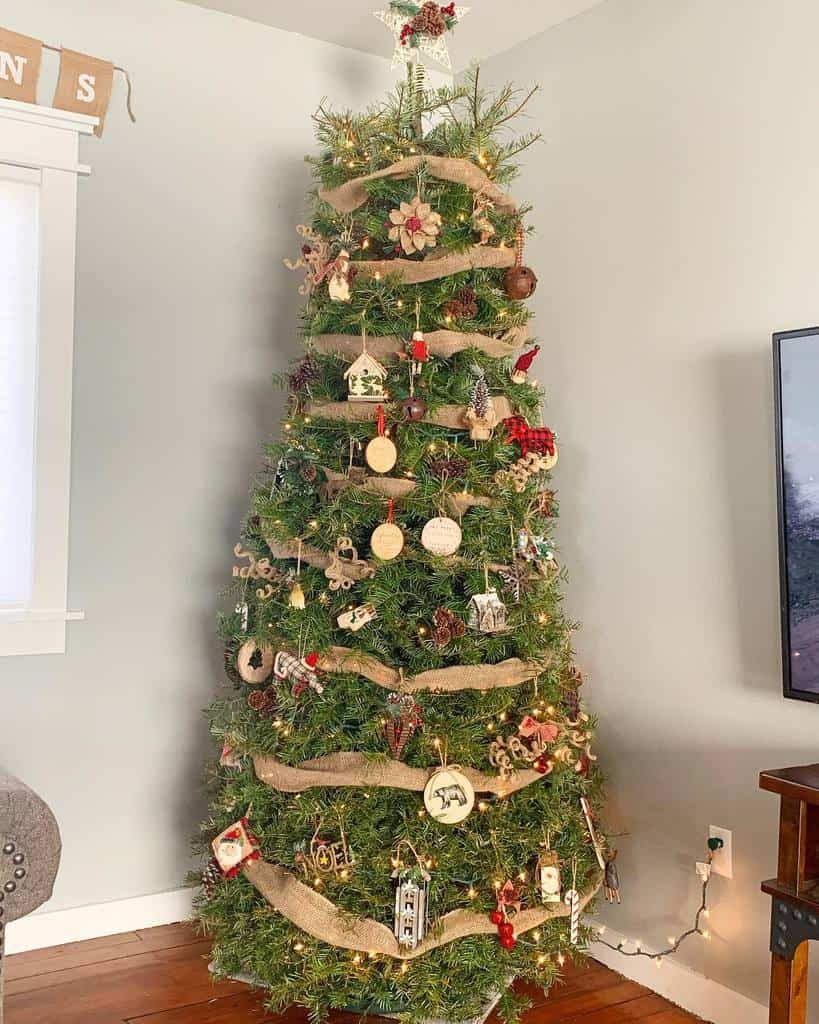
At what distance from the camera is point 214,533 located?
9.69 feet

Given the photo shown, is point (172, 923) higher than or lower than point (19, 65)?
lower

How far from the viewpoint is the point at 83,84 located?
8.71 feet

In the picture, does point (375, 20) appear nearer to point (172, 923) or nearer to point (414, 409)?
point (414, 409)

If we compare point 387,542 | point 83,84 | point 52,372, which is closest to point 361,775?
point 387,542

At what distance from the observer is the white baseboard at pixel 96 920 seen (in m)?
2.63

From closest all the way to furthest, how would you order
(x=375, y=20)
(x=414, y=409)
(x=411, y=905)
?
(x=411, y=905) → (x=414, y=409) → (x=375, y=20)

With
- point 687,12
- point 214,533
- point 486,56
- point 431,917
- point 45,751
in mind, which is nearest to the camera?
point 431,917

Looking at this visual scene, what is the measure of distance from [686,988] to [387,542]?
1274mm

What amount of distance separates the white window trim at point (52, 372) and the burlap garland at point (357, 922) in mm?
905

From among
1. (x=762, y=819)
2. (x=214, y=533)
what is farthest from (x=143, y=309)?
(x=762, y=819)

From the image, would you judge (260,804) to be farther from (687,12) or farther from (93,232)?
(687,12)

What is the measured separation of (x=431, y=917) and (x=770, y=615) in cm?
97

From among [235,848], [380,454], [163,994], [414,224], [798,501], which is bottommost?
[163,994]

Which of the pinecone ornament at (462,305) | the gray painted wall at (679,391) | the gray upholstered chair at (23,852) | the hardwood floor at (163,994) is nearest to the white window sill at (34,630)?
the gray upholstered chair at (23,852)
